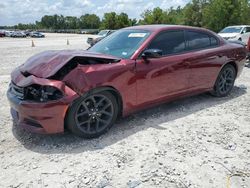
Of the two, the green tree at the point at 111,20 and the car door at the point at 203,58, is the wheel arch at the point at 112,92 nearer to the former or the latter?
the car door at the point at 203,58

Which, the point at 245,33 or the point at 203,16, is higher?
the point at 203,16

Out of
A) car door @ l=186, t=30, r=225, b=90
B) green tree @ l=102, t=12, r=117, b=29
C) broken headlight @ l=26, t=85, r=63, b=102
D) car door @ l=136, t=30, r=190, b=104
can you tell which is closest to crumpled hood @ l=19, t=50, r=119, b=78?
broken headlight @ l=26, t=85, r=63, b=102

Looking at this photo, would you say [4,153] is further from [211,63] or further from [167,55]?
[211,63]

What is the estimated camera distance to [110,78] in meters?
3.73

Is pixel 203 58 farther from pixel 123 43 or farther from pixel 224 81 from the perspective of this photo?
pixel 123 43

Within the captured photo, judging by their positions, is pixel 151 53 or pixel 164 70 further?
pixel 164 70

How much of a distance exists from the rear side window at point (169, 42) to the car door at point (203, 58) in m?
0.19

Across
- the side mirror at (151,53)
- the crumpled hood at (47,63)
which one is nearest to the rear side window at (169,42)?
the side mirror at (151,53)

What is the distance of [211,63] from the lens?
17.2ft

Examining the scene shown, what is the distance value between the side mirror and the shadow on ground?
42.4 inches

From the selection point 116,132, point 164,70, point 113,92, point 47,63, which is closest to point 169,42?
point 164,70

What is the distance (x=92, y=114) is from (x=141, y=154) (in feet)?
2.92

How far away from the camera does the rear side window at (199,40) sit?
4.96 metres

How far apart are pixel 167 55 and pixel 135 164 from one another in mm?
2078
